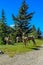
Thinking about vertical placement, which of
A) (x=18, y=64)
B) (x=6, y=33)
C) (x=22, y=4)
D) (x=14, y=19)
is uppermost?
(x=22, y=4)

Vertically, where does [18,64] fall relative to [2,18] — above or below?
below

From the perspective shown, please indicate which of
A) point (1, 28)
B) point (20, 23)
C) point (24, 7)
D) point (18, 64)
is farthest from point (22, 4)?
point (18, 64)

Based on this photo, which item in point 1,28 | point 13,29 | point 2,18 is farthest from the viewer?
point 2,18

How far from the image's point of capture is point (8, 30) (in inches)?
2445

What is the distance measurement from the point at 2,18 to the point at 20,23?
708 centimetres

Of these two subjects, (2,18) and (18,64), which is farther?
(2,18)

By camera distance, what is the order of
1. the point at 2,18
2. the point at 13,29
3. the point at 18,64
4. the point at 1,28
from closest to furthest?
the point at 18,64 < the point at 1,28 < the point at 13,29 < the point at 2,18

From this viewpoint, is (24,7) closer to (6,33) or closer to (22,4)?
(22,4)

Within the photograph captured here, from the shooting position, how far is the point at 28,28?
64.4 meters

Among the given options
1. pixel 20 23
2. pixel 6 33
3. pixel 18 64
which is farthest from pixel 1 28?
pixel 18 64

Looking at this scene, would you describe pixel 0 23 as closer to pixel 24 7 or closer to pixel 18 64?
pixel 24 7

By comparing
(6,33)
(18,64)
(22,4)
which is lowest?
(18,64)

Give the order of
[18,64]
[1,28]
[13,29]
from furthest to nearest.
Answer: [13,29], [1,28], [18,64]

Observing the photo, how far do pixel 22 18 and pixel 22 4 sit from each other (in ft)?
18.4
